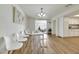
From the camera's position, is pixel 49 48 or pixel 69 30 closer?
pixel 49 48

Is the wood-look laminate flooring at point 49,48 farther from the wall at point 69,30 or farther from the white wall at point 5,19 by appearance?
the wall at point 69,30

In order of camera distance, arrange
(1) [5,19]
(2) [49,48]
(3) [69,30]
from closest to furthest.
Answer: (1) [5,19], (2) [49,48], (3) [69,30]

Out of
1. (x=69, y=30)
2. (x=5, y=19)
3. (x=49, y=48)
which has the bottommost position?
(x=49, y=48)

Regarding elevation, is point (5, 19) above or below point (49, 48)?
above

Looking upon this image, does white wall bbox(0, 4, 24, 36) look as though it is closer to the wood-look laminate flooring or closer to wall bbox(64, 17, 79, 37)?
the wood-look laminate flooring

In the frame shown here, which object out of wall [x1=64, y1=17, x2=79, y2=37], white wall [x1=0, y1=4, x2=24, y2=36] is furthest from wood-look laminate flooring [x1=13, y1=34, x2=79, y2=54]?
wall [x1=64, y1=17, x2=79, y2=37]

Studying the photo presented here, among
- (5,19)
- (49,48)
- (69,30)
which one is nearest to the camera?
(5,19)

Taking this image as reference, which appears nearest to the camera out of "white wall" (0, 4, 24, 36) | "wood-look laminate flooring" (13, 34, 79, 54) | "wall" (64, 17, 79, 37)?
"white wall" (0, 4, 24, 36)

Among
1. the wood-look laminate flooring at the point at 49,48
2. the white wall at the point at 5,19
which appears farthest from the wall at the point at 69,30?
the white wall at the point at 5,19

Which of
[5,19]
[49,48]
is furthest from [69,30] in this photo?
[5,19]

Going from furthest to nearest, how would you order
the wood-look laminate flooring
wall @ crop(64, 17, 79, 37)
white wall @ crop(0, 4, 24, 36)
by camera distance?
wall @ crop(64, 17, 79, 37), the wood-look laminate flooring, white wall @ crop(0, 4, 24, 36)

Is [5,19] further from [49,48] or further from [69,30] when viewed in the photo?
[69,30]

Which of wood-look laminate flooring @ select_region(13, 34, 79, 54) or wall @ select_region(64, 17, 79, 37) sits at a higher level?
wall @ select_region(64, 17, 79, 37)
